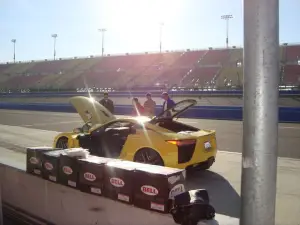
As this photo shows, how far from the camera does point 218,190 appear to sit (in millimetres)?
6312

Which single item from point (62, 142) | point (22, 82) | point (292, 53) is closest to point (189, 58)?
point (292, 53)

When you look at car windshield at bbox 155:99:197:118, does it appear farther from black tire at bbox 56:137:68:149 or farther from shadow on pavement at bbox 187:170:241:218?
black tire at bbox 56:137:68:149

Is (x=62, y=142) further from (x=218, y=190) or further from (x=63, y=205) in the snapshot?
(x=63, y=205)

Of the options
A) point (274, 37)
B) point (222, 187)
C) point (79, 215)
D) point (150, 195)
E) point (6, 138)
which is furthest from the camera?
point (6, 138)

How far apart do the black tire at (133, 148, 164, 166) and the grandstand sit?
156ft

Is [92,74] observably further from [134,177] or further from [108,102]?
[134,177]

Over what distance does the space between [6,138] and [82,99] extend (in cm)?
492

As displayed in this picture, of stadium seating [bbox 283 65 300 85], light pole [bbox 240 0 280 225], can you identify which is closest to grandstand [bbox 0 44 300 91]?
stadium seating [bbox 283 65 300 85]

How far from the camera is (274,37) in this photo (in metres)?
2.41

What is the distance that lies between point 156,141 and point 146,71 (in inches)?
2615

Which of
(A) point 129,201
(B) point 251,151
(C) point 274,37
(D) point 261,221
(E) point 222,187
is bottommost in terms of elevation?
(E) point 222,187

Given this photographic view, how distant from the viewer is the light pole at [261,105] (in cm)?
239

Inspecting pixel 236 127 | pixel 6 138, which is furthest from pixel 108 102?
pixel 236 127

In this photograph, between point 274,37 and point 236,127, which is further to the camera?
point 236,127
